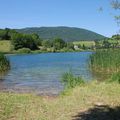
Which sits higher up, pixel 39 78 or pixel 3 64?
pixel 3 64

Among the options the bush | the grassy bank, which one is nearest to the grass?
the bush

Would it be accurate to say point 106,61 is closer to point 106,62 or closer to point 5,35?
point 106,62

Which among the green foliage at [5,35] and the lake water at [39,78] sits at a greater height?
the green foliage at [5,35]

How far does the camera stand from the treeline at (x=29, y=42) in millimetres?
135750

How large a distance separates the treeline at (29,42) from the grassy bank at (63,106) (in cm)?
12104

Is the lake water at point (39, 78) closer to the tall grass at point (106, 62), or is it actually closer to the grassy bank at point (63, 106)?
the tall grass at point (106, 62)

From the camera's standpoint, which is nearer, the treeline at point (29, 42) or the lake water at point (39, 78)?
the lake water at point (39, 78)

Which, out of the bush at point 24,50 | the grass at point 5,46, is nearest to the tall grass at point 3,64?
the bush at point 24,50

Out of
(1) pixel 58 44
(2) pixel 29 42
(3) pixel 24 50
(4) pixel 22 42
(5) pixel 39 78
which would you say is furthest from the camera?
(1) pixel 58 44

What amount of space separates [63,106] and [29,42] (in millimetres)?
127306

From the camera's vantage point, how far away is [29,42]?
138 m

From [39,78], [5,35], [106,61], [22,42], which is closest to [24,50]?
[22,42]

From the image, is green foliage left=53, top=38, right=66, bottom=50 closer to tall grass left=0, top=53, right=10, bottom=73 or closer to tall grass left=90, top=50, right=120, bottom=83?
tall grass left=0, top=53, right=10, bottom=73

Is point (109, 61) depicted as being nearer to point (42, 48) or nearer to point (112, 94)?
point (112, 94)
